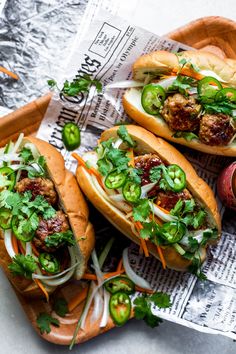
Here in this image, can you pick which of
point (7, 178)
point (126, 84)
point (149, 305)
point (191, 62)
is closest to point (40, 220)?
point (7, 178)

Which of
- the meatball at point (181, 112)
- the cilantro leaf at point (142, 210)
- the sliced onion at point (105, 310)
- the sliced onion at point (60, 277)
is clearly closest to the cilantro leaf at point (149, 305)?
the sliced onion at point (105, 310)

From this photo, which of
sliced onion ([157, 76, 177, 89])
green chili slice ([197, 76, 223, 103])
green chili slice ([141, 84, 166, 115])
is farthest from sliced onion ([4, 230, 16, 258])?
green chili slice ([197, 76, 223, 103])

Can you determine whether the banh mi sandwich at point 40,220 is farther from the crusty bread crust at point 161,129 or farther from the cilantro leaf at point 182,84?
the cilantro leaf at point 182,84

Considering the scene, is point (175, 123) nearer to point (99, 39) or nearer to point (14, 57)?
point (99, 39)

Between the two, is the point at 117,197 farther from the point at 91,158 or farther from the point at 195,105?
the point at 195,105

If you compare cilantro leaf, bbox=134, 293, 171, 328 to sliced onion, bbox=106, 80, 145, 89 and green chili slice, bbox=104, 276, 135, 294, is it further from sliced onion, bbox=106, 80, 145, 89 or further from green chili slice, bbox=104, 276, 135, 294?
sliced onion, bbox=106, 80, 145, 89
